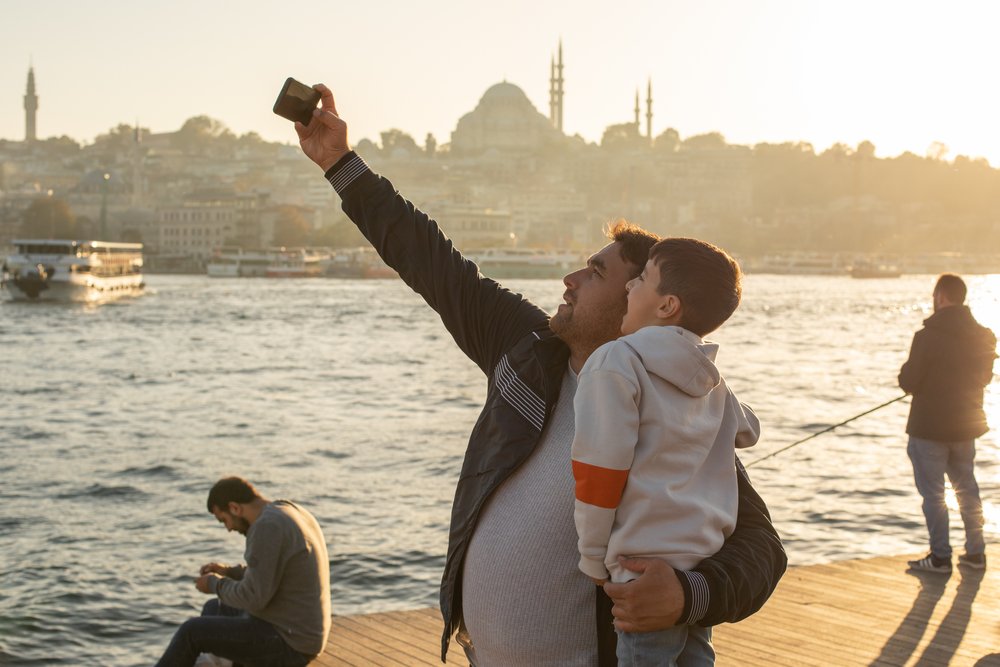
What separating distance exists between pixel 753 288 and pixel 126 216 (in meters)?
54.7

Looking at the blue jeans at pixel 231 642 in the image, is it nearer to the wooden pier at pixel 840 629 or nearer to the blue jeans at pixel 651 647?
the wooden pier at pixel 840 629

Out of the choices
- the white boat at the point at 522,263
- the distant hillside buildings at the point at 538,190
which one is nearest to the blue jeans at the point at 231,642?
the white boat at the point at 522,263

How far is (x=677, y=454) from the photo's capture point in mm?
1626

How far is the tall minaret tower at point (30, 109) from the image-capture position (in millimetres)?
165250

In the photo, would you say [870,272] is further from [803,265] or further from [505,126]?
[505,126]

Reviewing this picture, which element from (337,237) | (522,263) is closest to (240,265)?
(522,263)

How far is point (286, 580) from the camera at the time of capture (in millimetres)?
3525

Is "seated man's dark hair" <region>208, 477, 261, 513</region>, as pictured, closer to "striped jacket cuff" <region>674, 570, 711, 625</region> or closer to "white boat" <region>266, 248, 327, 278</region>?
"striped jacket cuff" <region>674, 570, 711, 625</region>

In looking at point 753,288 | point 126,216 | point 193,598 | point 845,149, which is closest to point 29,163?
point 126,216

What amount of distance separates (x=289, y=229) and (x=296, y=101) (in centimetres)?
8984

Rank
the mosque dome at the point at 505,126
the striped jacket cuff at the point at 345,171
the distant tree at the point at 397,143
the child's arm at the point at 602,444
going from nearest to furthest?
the child's arm at the point at 602,444
the striped jacket cuff at the point at 345,171
the mosque dome at the point at 505,126
the distant tree at the point at 397,143

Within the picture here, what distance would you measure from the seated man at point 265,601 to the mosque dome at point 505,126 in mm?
128684

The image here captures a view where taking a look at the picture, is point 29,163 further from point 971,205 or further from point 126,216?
point 971,205

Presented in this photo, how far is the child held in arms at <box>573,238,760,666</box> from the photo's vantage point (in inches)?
62.7
